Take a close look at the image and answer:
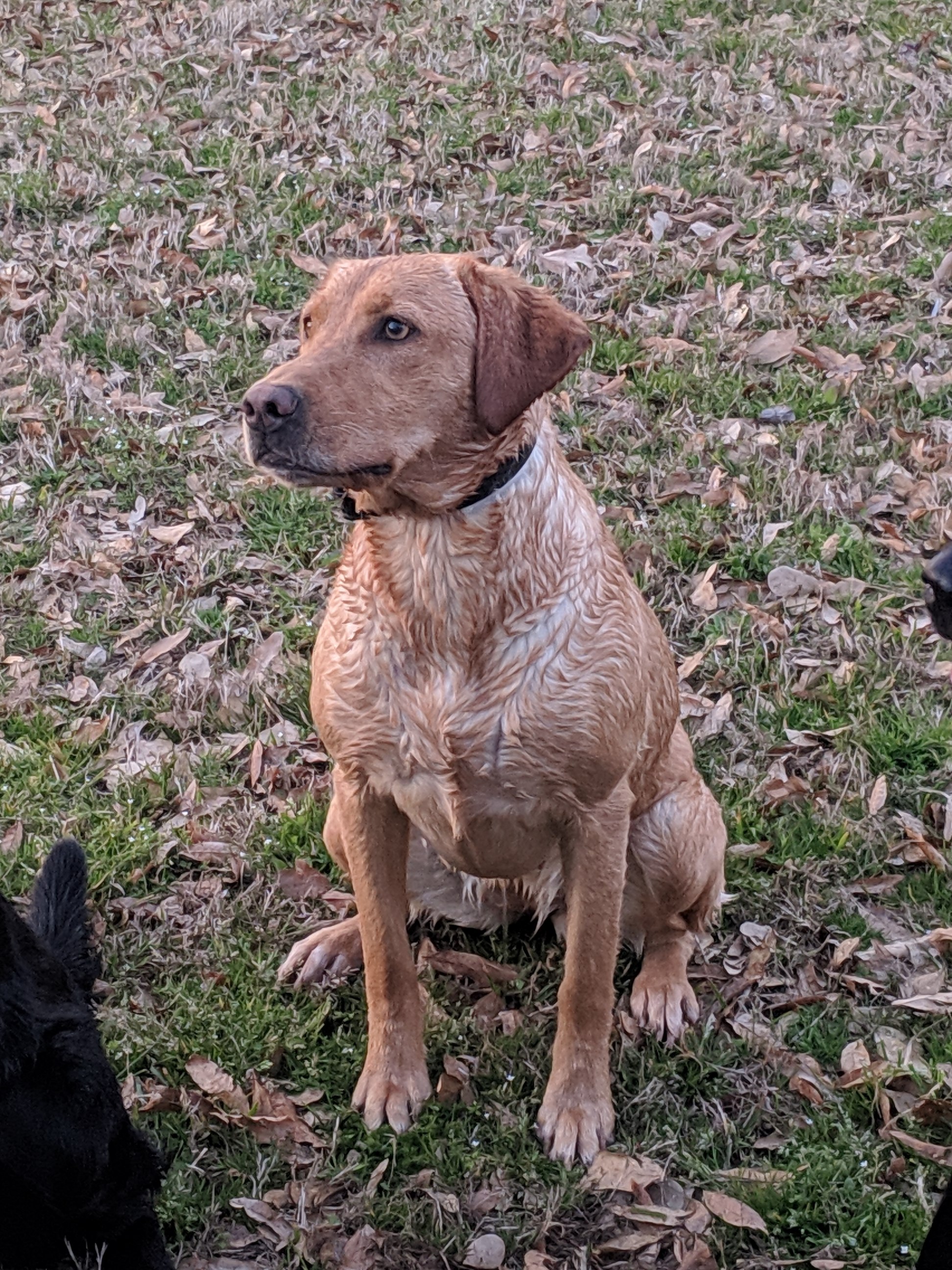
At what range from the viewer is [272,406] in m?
2.50

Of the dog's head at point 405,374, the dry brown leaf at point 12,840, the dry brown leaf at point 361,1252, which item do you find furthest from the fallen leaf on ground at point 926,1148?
the dry brown leaf at point 12,840

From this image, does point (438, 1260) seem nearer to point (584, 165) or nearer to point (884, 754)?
point (884, 754)

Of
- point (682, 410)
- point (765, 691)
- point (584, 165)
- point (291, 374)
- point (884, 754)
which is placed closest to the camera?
A: point (291, 374)

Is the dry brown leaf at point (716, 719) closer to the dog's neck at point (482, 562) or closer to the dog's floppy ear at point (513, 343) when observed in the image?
the dog's neck at point (482, 562)

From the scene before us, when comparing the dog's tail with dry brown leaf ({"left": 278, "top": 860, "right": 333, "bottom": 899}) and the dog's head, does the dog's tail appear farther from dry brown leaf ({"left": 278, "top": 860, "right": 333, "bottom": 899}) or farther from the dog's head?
the dog's head

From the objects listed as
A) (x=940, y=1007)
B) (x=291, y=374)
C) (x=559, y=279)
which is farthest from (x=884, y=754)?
(x=559, y=279)

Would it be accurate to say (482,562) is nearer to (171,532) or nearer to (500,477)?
(500,477)

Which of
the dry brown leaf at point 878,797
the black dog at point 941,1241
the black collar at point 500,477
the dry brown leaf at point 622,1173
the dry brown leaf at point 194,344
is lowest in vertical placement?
the dry brown leaf at point 622,1173

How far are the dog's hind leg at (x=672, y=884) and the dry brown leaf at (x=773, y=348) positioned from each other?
2.88 metres

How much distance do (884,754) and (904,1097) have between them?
1.26 m

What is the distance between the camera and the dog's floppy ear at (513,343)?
8.64 ft

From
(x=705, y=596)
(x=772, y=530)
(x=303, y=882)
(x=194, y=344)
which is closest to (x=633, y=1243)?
(x=303, y=882)

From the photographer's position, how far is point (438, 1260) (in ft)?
9.76

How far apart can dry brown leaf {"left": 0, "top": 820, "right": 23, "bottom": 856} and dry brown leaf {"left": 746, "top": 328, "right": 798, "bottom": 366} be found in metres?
3.89
